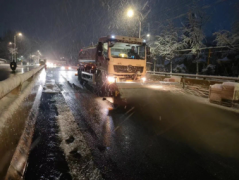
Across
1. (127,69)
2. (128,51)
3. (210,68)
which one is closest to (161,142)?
(127,69)

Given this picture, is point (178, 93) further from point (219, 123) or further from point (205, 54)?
point (205, 54)

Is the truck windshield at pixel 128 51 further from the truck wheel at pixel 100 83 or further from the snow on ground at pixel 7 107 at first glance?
the snow on ground at pixel 7 107

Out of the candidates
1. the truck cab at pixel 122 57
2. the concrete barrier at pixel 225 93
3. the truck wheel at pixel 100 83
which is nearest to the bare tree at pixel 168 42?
the truck cab at pixel 122 57

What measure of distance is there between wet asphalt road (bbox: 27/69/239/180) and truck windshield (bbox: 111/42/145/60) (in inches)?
194

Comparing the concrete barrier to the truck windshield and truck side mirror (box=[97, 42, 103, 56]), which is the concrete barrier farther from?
truck side mirror (box=[97, 42, 103, 56])

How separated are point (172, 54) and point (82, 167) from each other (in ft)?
92.5

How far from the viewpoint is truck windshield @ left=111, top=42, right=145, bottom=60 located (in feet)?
37.4

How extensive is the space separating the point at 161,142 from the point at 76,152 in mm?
1919

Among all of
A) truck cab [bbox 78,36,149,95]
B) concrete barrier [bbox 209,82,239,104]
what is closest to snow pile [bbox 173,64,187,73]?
truck cab [bbox 78,36,149,95]

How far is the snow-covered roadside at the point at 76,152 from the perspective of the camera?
3.05 m

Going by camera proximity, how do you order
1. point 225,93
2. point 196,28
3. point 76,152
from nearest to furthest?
point 76,152, point 225,93, point 196,28

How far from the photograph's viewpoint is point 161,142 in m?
4.45

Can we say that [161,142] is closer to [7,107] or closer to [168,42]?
[7,107]

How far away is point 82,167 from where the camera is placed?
10.5ft
